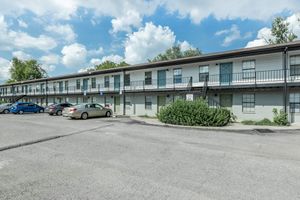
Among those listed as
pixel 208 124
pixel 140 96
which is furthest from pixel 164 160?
pixel 140 96

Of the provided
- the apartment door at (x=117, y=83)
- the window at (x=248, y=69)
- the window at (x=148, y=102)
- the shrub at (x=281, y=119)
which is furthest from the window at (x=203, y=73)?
the apartment door at (x=117, y=83)

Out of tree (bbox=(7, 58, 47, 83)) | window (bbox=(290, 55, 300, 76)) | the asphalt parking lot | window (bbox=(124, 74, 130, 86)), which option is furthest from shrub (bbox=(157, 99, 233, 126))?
tree (bbox=(7, 58, 47, 83))

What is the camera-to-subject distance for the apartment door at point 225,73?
18703 millimetres

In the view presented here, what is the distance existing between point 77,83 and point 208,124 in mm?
24217

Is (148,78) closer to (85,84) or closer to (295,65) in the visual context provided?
(85,84)

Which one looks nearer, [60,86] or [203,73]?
[203,73]

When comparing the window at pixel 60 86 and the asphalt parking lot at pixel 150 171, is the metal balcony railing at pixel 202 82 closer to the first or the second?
the window at pixel 60 86

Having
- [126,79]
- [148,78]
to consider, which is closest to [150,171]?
→ [148,78]

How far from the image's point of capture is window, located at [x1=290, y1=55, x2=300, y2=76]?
1579 cm

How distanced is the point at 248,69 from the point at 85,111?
14.4 m

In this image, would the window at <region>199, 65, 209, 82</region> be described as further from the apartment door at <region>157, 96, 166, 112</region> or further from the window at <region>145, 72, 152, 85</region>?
the window at <region>145, 72, 152, 85</region>

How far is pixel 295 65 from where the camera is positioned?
15.9 meters

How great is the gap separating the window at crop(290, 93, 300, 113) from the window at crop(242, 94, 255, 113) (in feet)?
8.19

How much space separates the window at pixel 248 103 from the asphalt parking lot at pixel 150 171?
9.19 metres
